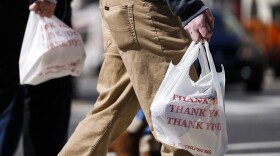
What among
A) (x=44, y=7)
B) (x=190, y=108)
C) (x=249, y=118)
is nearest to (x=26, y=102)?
(x=44, y=7)

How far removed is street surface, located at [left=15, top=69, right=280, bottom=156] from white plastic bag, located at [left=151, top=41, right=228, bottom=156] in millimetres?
2724

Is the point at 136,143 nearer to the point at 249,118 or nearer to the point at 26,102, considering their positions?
the point at 26,102

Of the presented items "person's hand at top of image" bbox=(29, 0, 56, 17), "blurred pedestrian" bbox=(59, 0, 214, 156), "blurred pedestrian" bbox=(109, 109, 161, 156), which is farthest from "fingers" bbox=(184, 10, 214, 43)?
"blurred pedestrian" bbox=(109, 109, 161, 156)

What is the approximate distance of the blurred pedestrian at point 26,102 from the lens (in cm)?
536

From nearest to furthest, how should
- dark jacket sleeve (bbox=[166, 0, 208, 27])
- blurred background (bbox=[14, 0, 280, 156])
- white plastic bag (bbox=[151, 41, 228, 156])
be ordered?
dark jacket sleeve (bbox=[166, 0, 208, 27]), white plastic bag (bbox=[151, 41, 228, 156]), blurred background (bbox=[14, 0, 280, 156])

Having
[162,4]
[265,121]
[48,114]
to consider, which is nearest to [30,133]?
[48,114]

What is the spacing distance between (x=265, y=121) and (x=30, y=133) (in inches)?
221

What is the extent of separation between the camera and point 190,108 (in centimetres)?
439

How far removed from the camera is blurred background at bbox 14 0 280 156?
9.39 meters

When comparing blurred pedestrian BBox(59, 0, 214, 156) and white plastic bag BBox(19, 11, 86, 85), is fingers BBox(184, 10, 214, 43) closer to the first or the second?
blurred pedestrian BBox(59, 0, 214, 156)

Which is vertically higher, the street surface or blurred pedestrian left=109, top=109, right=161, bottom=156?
blurred pedestrian left=109, top=109, right=161, bottom=156

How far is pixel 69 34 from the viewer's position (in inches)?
208

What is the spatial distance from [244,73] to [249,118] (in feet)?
17.8

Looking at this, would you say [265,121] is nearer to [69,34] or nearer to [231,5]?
[69,34]
